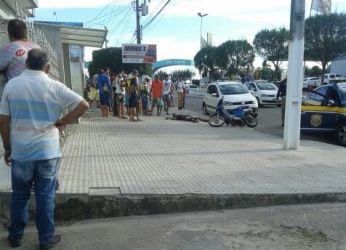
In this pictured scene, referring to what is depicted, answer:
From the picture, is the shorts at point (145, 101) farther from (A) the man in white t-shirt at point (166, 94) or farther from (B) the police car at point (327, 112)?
(B) the police car at point (327, 112)

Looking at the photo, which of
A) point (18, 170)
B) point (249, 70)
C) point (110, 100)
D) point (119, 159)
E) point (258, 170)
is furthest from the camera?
point (249, 70)

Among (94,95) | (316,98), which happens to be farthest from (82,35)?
(94,95)

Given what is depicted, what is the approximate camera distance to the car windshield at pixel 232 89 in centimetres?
2030

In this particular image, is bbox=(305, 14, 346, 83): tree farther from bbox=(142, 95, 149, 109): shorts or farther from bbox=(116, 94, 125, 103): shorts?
bbox=(116, 94, 125, 103): shorts

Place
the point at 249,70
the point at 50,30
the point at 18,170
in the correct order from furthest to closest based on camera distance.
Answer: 1. the point at 249,70
2. the point at 50,30
3. the point at 18,170

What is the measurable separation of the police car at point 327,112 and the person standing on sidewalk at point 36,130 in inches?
384

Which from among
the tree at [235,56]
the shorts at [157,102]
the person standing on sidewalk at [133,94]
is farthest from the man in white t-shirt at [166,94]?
the tree at [235,56]

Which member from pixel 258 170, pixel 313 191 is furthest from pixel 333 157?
pixel 313 191

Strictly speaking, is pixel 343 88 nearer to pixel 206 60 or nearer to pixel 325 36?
Result: pixel 325 36

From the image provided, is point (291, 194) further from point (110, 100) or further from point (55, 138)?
point (110, 100)

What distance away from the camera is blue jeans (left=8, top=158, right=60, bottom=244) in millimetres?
4461

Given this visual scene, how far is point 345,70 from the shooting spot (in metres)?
65.2

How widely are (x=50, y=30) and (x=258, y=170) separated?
299 inches

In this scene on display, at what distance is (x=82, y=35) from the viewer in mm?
15383
